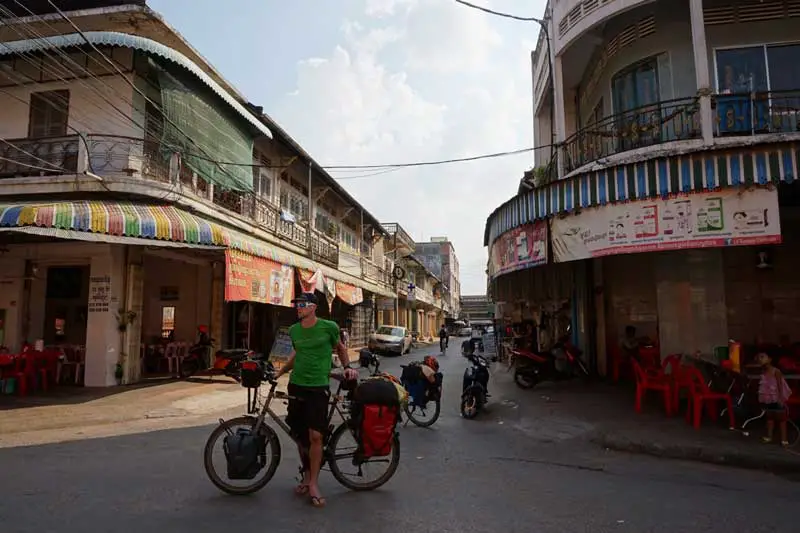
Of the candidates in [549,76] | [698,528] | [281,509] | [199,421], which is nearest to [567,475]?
[698,528]

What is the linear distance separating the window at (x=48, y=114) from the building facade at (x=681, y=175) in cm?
1102

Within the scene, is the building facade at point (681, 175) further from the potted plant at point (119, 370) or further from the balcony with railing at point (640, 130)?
the potted plant at point (119, 370)

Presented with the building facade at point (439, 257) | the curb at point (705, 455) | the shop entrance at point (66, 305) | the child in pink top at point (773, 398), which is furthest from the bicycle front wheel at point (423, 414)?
the building facade at point (439, 257)

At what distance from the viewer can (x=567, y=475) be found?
20.0ft

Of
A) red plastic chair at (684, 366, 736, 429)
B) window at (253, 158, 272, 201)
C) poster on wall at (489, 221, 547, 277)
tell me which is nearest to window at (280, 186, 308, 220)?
window at (253, 158, 272, 201)

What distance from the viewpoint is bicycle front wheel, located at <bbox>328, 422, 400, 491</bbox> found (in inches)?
201

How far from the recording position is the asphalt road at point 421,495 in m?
4.29

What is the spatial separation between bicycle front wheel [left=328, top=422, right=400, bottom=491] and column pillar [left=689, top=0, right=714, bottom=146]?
8479 millimetres

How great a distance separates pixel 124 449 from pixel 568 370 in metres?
10.3

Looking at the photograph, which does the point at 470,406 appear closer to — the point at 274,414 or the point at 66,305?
the point at 274,414

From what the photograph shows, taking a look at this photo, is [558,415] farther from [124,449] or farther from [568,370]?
[124,449]

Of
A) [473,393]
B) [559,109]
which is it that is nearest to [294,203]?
[559,109]

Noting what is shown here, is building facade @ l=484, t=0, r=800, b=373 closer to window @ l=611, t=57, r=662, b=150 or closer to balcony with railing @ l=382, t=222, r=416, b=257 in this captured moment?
window @ l=611, t=57, r=662, b=150

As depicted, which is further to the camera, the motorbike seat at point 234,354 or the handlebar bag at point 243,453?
the motorbike seat at point 234,354
